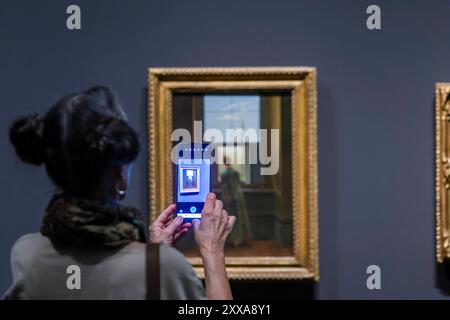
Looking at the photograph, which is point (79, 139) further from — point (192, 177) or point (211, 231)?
point (192, 177)

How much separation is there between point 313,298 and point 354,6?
687mm

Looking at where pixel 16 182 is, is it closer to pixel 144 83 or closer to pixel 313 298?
pixel 144 83

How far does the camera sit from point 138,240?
0.60 metres

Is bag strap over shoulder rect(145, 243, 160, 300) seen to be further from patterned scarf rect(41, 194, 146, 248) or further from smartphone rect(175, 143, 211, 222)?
smartphone rect(175, 143, 211, 222)

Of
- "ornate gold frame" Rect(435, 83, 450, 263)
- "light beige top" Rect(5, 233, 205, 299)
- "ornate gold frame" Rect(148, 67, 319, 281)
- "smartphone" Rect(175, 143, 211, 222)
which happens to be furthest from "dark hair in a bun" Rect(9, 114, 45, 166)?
"ornate gold frame" Rect(435, 83, 450, 263)

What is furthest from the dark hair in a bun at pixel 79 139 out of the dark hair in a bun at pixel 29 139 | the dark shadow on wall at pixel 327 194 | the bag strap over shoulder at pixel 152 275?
the dark shadow on wall at pixel 327 194

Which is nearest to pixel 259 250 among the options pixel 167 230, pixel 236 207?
pixel 236 207

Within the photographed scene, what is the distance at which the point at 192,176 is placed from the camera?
100cm

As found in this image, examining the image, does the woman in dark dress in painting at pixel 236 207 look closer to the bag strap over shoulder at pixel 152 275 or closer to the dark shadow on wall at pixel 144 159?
the dark shadow on wall at pixel 144 159

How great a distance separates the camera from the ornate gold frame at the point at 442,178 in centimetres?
118

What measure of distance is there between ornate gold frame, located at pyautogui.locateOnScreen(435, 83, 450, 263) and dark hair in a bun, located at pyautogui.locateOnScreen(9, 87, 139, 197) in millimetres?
853

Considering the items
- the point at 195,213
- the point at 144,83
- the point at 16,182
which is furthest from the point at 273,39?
the point at 16,182

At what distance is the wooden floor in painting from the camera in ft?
3.88
